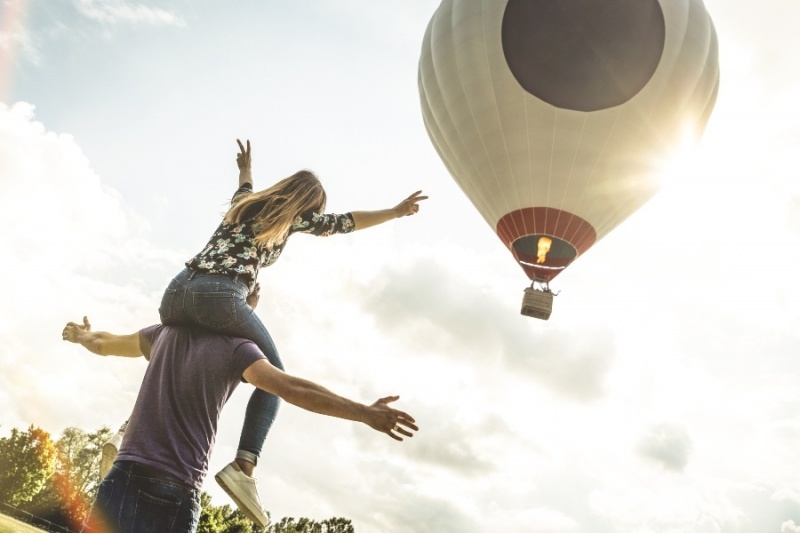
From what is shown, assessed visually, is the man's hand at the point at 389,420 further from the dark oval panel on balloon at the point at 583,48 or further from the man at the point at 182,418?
the dark oval panel on balloon at the point at 583,48

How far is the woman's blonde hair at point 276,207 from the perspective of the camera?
3.78 meters

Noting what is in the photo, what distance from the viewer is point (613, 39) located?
17.1 m

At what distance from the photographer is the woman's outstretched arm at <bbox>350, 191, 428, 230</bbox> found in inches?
192

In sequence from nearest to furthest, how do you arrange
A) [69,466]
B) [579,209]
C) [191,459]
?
[191,459] < [579,209] < [69,466]

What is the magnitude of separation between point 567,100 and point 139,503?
16.9 m

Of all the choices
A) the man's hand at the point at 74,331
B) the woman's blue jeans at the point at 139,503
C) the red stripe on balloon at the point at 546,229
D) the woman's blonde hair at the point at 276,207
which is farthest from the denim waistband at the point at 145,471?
the red stripe on balloon at the point at 546,229

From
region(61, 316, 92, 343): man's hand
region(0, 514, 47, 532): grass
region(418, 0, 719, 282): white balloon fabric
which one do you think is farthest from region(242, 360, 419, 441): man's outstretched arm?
region(0, 514, 47, 532): grass

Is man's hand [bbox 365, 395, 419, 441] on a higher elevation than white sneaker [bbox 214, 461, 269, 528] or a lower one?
higher

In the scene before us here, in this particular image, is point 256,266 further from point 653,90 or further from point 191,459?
point 653,90

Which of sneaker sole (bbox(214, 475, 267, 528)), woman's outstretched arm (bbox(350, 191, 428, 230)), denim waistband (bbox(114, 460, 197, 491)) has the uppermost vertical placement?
woman's outstretched arm (bbox(350, 191, 428, 230))

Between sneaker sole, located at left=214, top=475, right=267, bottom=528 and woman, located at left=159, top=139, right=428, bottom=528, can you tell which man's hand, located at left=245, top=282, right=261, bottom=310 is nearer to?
woman, located at left=159, top=139, right=428, bottom=528

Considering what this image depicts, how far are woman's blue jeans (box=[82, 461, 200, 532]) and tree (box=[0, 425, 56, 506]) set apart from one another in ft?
206

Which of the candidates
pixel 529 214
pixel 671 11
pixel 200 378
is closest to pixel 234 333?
pixel 200 378

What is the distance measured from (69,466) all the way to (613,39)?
69.3 metres
